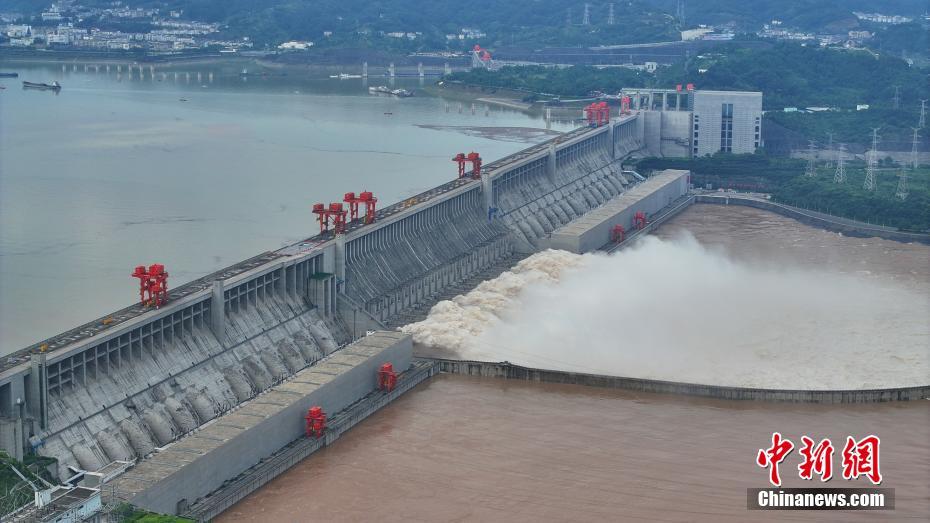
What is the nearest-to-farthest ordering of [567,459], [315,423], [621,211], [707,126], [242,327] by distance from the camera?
1. [567,459]
2. [315,423]
3. [242,327]
4. [621,211]
5. [707,126]

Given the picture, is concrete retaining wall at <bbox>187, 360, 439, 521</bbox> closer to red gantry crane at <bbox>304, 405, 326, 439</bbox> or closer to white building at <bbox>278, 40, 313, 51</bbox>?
red gantry crane at <bbox>304, 405, 326, 439</bbox>

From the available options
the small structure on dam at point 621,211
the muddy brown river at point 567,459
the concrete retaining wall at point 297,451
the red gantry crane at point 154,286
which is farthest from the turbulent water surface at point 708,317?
the red gantry crane at point 154,286

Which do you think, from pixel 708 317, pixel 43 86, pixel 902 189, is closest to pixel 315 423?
pixel 708 317

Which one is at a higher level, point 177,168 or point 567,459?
point 177,168

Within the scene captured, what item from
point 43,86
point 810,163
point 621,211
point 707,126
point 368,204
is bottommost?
point 621,211

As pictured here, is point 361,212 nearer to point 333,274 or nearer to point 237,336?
point 333,274

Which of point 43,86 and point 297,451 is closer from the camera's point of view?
point 297,451

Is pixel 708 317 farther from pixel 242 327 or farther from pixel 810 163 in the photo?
pixel 810 163

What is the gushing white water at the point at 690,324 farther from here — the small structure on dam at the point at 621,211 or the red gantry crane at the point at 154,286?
the red gantry crane at the point at 154,286
